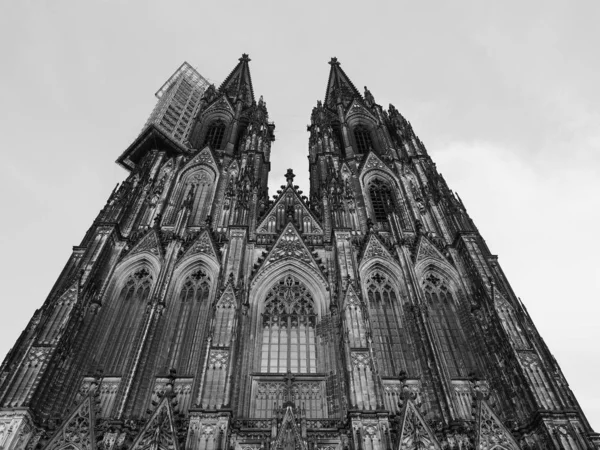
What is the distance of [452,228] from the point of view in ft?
76.5

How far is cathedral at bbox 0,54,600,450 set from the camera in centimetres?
1473

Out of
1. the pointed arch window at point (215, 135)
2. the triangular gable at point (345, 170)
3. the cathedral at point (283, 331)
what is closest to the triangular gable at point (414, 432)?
the cathedral at point (283, 331)

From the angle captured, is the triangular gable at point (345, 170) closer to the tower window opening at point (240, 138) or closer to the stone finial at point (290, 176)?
the stone finial at point (290, 176)

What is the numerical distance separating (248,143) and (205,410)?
18.7 metres

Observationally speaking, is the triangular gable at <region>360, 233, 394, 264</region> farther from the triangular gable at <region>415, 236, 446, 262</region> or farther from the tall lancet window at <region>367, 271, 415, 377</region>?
the triangular gable at <region>415, 236, 446, 262</region>

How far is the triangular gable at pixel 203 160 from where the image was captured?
2814 cm

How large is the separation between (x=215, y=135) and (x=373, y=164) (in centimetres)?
1129

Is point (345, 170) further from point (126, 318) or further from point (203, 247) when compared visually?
point (126, 318)

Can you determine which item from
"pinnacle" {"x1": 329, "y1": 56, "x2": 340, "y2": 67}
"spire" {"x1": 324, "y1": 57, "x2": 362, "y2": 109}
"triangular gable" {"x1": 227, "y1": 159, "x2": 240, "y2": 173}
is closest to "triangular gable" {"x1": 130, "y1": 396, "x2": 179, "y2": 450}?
"triangular gable" {"x1": 227, "y1": 159, "x2": 240, "y2": 173}

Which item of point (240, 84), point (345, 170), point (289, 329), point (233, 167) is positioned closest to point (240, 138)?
point (233, 167)

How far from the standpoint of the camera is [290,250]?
21.7 metres

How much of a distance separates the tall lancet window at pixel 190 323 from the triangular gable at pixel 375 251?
7109mm

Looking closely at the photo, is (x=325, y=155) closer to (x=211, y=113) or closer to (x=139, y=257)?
(x=211, y=113)

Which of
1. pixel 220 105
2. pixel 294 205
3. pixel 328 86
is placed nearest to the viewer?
pixel 294 205
